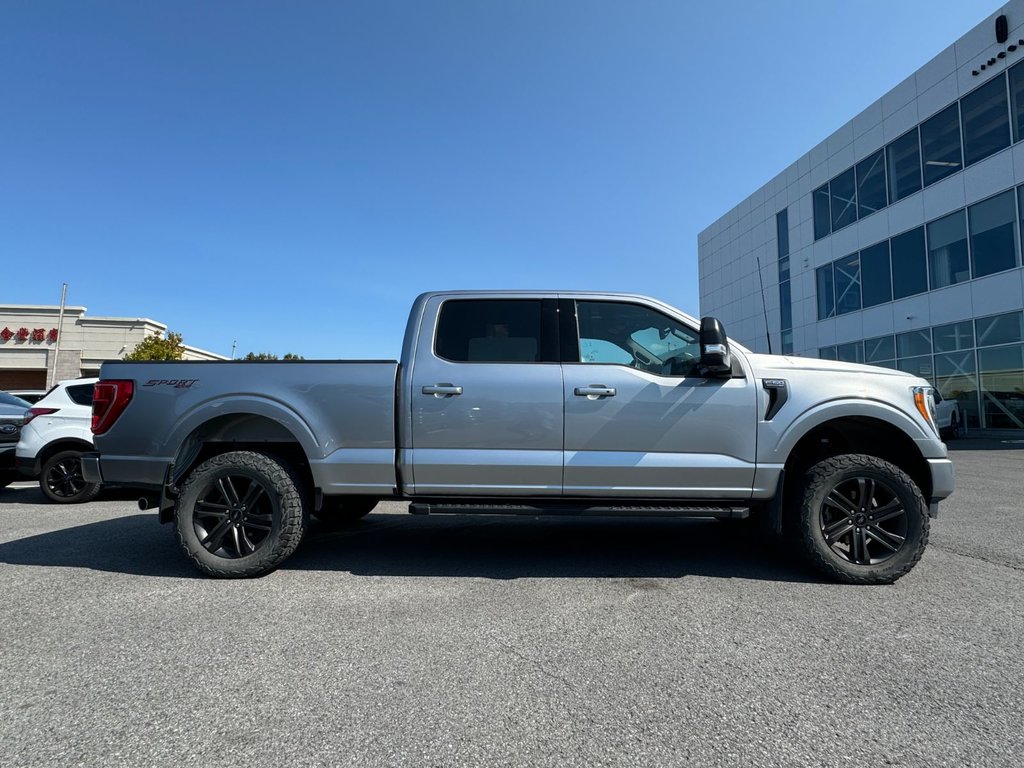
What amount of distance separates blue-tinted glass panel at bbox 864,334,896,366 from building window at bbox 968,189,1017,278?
13.1 feet

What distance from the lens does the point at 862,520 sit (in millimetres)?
3773

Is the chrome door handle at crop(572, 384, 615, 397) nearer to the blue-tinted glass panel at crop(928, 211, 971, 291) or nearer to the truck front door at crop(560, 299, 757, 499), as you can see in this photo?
the truck front door at crop(560, 299, 757, 499)

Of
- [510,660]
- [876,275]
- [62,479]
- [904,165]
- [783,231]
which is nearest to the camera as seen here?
[510,660]

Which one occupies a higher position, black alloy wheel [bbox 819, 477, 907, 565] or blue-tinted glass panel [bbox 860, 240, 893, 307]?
blue-tinted glass panel [bbox 860, 240, 893, 307]

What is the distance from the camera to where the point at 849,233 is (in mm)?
23516

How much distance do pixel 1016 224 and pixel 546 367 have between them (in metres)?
20.6

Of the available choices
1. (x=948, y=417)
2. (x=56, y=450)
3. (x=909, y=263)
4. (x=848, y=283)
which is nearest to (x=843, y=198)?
(x=848, y=283)

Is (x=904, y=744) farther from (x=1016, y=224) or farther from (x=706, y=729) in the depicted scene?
(x=1016, y=224)

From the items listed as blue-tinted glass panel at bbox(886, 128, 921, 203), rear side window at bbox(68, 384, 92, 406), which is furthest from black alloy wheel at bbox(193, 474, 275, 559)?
blue-tinted glass panel at bbox(886, 128, 921, 203)

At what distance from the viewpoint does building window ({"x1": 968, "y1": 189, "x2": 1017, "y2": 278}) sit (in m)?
17.2

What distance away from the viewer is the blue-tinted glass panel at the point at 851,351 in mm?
23044

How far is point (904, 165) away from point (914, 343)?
265 inches

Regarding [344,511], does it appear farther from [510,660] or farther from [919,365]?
[919,365]

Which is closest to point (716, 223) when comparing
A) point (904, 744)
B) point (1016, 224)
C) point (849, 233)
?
point (849, 233)
